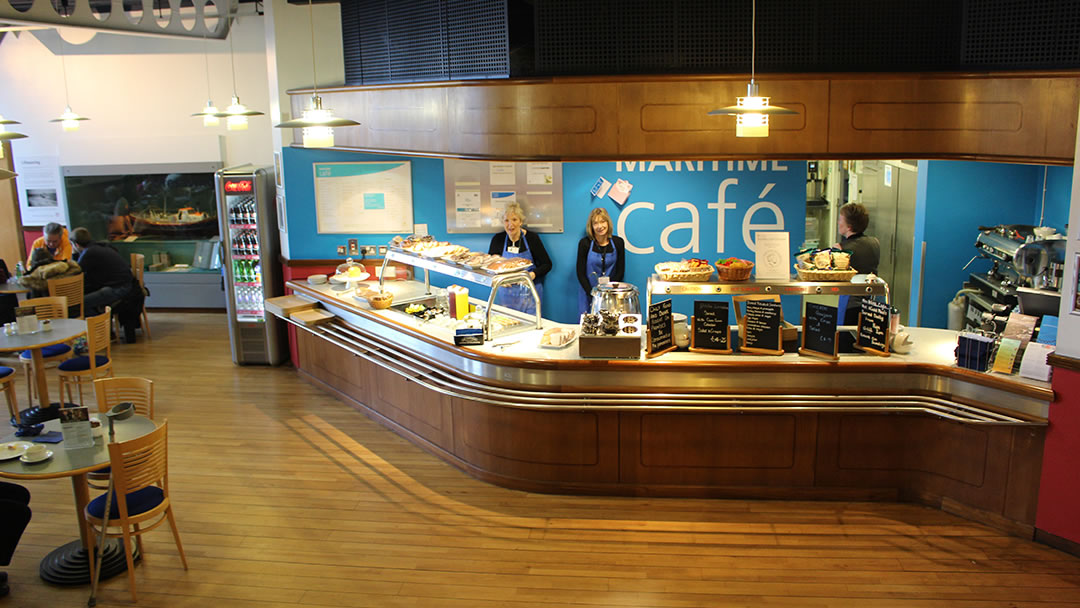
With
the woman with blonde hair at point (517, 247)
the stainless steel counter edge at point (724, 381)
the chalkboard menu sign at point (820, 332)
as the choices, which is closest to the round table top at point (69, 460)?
the stainless steel counter edge at point (724, 381)

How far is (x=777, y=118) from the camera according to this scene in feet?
19.6

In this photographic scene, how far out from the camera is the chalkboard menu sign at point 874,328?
5363 mm

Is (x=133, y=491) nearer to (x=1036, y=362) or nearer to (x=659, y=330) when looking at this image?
(x=659, y=330)

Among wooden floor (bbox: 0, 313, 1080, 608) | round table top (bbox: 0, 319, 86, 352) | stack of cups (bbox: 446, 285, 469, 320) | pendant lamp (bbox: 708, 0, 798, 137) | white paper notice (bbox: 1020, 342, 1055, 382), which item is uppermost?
pendant lamp (bbox: 708, 0, 798, 137)

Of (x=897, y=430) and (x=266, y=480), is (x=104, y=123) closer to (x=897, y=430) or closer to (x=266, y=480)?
(x=266, y=480)

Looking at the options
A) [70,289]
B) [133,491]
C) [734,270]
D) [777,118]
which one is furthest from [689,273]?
[70,289]

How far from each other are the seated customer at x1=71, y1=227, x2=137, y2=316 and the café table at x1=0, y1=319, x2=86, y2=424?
242 centimetres

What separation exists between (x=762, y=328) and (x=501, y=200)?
3.44 metres

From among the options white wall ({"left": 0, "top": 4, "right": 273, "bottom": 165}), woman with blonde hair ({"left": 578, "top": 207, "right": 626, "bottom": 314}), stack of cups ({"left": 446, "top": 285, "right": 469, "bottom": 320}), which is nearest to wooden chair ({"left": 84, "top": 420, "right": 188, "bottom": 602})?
stack of cups ({"left": 446, "top": 285, "right": 469, "bottom": 320})

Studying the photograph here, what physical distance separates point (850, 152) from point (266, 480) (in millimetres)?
4892

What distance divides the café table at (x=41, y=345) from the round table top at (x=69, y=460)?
209 centimetres

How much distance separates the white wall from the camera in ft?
36.0

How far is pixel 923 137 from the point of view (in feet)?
19.0

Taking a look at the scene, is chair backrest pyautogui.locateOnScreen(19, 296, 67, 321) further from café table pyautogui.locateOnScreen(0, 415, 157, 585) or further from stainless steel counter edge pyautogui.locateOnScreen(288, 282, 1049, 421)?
stainless steel counter edge pyautogui.locateOnScreen(288, 282, 1049, 421)
